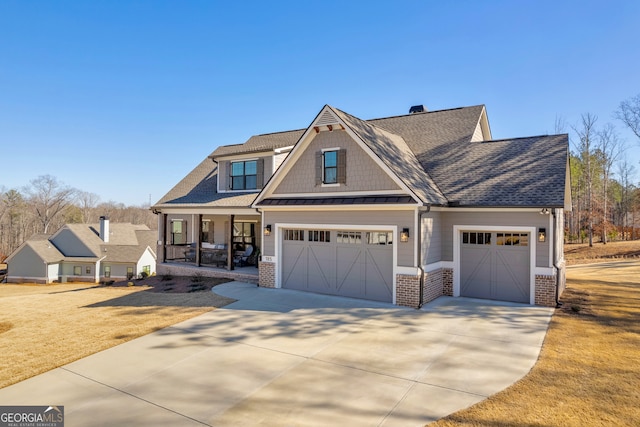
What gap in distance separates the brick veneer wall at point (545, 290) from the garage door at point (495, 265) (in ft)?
1.01

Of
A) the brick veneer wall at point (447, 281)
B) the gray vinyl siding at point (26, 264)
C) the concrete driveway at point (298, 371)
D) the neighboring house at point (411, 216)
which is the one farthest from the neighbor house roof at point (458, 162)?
the gray vinyl siding at point (26, 264)

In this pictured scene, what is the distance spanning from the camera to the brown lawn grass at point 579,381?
4.74 meters

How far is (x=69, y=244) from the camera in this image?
3734 centimetres

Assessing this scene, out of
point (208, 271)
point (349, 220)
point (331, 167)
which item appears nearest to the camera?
point (349, 220)

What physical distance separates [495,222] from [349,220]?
4909 millimetres

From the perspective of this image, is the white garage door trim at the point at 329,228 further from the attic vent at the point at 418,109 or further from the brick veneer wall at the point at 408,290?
the attic vent at the point at 418,109

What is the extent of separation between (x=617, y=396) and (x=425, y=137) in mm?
13123

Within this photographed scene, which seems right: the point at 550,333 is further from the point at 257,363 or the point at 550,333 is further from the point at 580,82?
the point at 580,82

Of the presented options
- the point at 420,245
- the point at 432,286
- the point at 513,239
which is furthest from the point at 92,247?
the point at 513,239

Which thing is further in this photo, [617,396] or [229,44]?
[229,44]

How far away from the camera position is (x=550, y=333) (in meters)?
8.41

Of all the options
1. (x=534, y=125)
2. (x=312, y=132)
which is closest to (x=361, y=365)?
(x=312, y=132)

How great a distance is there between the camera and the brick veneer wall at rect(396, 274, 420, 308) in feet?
35.5

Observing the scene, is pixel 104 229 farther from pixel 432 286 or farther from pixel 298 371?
pixel 298 371
